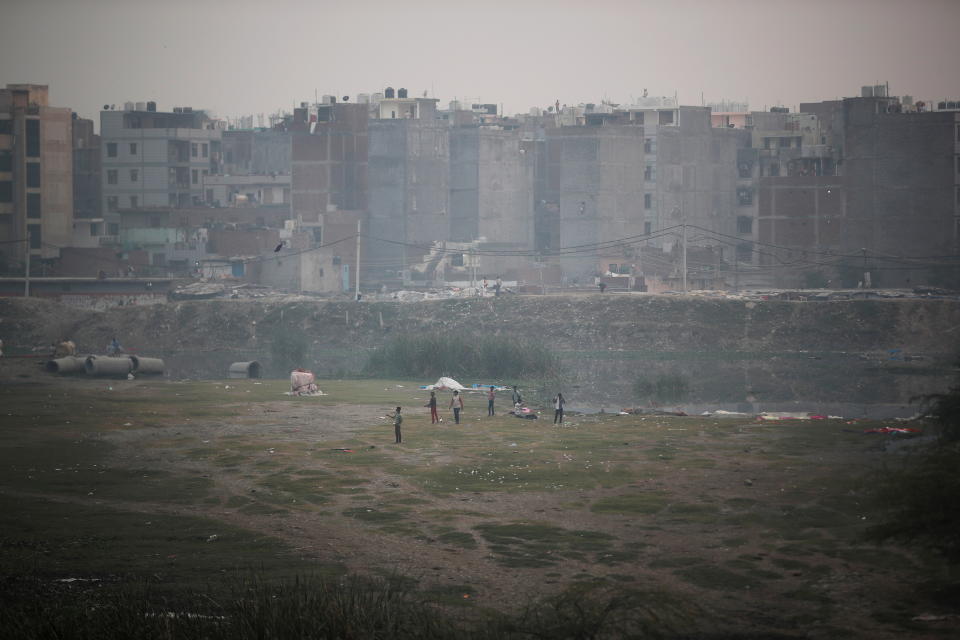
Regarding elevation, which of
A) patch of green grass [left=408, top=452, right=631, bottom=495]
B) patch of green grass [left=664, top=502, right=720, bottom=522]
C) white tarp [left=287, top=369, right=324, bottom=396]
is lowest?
patch of green grass [left=664, top=502, right=720, bottom=522]

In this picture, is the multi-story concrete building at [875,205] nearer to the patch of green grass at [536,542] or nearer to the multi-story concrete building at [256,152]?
the multi-story concrete building at [256,152]

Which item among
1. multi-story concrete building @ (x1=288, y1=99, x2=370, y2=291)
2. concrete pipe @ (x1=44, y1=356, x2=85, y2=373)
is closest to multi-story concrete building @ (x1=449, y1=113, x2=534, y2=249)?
multi-story concrete building @ (x1=288, y1=99, x2=370, y2=291)

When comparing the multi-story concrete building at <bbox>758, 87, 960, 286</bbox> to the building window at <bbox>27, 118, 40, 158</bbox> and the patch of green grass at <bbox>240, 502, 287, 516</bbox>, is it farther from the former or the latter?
the patch of green grass at <bbox>240, 502, 287, 516</bbox>

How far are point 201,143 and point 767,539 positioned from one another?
87421 mm

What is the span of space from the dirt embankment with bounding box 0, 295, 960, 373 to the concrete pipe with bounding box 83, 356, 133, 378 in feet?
54.1

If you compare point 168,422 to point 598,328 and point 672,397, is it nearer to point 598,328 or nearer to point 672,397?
point 672,397

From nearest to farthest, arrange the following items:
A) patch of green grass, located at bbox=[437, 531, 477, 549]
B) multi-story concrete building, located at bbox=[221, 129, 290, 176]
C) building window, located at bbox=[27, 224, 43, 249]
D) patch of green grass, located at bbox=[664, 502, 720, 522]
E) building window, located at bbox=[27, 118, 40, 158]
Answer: patch of green grass, located at bbox=[437, 531, 477, 549] < patch of green grass, located at bbox=[664, 502, 720, 522] < building window, located at bbox=[27, 118, 40, 158] < building window, located at bbox=[27, 224, 43, 249] < multi-story concrete building, located at bbox=[221, 129, 290, 176]

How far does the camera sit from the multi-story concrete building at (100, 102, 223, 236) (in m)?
98.8

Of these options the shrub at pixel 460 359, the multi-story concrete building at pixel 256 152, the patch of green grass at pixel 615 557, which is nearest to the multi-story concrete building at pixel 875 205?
the shrub at pixel 460 359

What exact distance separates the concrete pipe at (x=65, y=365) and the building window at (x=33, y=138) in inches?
1651

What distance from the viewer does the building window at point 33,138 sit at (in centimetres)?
8561

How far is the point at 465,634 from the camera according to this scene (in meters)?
15.5

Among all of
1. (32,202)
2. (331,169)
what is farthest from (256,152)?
(32,202)

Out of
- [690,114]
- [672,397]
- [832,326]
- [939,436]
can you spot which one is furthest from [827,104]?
[939,436]
